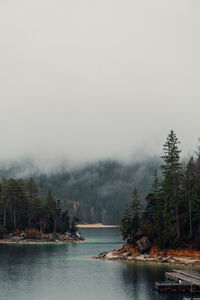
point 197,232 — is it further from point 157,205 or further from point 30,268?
point 30,268

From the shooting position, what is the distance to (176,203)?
10744 cm

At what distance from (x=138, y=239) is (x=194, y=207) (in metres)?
19.8

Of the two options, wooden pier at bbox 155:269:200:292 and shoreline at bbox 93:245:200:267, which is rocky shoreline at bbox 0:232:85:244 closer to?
shoreline at bbox 93:245:200:267

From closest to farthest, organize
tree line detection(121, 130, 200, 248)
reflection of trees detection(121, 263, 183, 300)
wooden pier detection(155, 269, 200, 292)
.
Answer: reflection of trees detection(121, 263, 183, 300) < wooden pier detection(155, 269, 200, 292) < tree line detection(121, 130, 200, 248)

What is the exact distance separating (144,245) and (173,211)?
13.4 meters

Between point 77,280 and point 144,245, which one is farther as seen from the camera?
point 144,245

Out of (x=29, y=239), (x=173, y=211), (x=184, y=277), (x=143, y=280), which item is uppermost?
(x=173, y=211)

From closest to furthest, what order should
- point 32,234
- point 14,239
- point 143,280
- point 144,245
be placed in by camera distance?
point 143,280 < point 144,245 < point 14,239 < point 32,234

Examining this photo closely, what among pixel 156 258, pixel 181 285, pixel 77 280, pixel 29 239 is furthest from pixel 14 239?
pixel 181 285

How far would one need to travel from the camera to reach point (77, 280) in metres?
78.5

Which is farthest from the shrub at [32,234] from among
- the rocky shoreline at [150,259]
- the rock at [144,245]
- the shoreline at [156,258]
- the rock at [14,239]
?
the rock at [144,245]

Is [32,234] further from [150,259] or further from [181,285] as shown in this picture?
[181,285]

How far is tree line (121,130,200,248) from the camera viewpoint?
347ft

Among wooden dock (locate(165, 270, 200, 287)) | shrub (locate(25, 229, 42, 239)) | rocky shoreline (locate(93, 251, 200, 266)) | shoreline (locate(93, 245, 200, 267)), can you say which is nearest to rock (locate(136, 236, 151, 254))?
shoreline (locate(93, 245, 200, 267))
